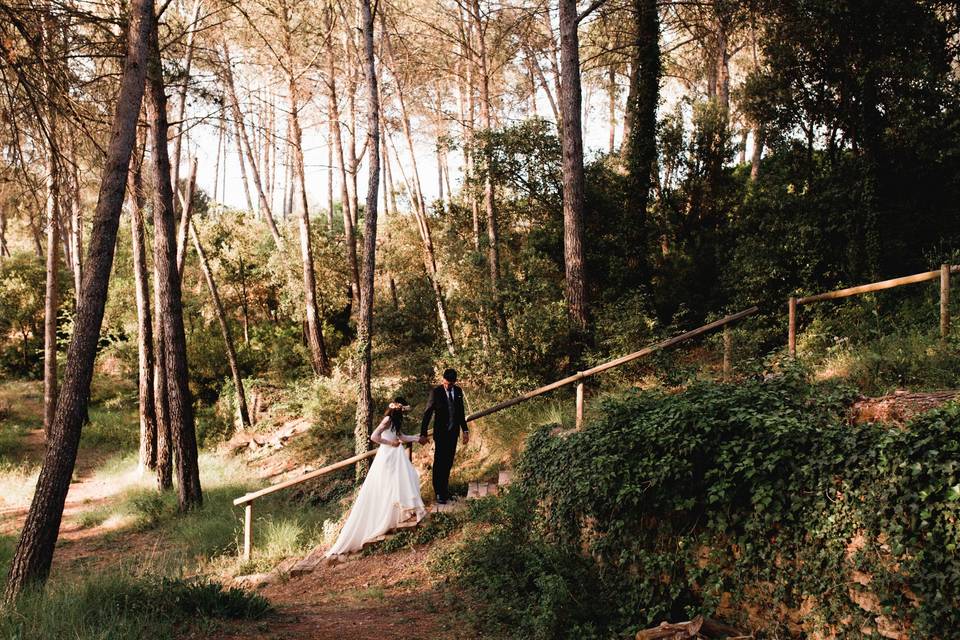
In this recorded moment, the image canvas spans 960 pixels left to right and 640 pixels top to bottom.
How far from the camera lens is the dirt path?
17.8 ft

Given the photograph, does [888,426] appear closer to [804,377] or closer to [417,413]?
[804,377]

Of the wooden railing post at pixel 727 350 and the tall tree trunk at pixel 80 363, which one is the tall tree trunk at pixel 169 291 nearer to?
the tall tree trunk at pixel 80 363

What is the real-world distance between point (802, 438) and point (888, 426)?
586 millimetres

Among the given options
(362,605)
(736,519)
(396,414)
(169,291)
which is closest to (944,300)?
(736,519)

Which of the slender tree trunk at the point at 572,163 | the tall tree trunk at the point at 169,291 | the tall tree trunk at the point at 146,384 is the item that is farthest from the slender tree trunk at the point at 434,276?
the tall tree trunk at the point at 146,384

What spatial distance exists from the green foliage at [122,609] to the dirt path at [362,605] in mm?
324

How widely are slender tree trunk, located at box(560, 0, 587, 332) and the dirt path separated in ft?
19.0

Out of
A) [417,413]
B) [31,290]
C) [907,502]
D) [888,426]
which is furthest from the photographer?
[31,290]

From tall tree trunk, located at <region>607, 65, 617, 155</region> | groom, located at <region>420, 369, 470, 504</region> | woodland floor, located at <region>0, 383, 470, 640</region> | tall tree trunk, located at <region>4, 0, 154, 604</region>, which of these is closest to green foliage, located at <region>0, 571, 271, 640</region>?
woodland floor, located at <region>0, 383, 470, 640</region>

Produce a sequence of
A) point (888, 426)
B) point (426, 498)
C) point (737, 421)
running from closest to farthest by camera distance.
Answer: point (888, 426), point (737, 421), point (426, 498)

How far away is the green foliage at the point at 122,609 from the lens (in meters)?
4.64

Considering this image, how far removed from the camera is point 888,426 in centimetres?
473

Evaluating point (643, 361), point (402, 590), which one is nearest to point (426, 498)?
point (402, 590)

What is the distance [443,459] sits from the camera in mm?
8734
